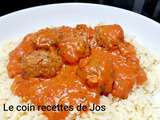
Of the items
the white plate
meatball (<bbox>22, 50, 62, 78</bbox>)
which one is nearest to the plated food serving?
meatball (<bbox>22, 50, 62, 78</bbox>)

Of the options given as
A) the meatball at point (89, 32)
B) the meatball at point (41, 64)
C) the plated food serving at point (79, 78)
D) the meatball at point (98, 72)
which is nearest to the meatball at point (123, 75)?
the plated food serving at point (79, 78)

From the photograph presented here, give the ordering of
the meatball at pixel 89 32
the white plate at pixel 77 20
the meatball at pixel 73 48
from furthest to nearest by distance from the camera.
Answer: the white plate at pixel 77 20
the meatball at pixel 89 32
the meatball at pixel 73 48

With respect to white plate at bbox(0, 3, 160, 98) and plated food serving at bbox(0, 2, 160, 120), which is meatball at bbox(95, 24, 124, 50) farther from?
white plate at bbox(0, 3, 160, 98)

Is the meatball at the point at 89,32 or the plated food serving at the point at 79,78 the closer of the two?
the plated food serving at the point at 79,78

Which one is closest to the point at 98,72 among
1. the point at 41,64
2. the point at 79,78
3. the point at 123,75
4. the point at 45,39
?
the point at 79,78

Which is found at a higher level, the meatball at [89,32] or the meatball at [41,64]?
the meatball at [89,32]

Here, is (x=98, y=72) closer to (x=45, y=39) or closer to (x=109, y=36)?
(x=109, y=36)

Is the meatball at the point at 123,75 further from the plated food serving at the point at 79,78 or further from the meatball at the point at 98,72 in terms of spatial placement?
the meatball at the point at 98,72
